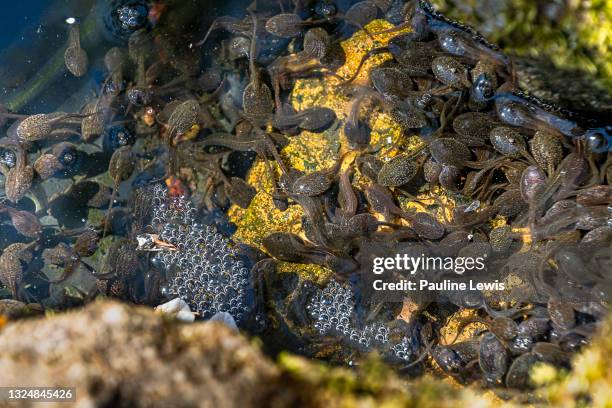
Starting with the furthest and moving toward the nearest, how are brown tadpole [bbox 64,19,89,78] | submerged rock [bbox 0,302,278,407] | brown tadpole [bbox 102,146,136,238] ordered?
brown tadpole [bbox 64,19,89,78]
brown tadpole [bbox 102,146,136,238]
submerged rock [bbox 0,302,278,407]

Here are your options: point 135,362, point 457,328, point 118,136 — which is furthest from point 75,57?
point 457,328

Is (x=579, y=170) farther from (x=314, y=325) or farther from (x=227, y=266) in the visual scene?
(x=227, y=266)

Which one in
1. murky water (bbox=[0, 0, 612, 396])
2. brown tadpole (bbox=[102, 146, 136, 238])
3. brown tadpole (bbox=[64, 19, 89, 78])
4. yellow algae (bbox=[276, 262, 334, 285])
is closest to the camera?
murky water (bbox=[0, 0, 612, 396])

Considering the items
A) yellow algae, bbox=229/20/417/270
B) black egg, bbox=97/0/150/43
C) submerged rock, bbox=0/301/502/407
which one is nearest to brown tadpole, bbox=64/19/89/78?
black egg, bbox=97/0/150/43

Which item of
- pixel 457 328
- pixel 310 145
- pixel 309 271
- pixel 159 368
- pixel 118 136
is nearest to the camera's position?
pixel 159 368

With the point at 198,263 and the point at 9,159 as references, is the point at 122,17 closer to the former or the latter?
the point at 9,159

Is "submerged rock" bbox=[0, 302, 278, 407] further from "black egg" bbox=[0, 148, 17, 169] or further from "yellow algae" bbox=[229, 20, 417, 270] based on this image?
"black egg" bbox=[0, 148, 17, 169]

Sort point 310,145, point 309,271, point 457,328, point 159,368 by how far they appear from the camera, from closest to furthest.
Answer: point 159,368 → point 457,328 → point 309,271 → point 310,145

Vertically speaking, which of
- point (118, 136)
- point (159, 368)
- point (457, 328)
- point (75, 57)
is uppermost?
point (75, 57)

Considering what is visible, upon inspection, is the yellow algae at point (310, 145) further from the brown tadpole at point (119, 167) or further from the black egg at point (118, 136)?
the black egg at point (118, 136)

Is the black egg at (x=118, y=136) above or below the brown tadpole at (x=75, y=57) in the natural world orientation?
below

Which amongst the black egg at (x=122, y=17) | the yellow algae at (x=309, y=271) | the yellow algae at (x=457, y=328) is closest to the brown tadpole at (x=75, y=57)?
the black egg at (x=122, y=17)

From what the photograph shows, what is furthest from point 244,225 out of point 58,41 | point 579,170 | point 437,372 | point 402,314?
point 579,170
